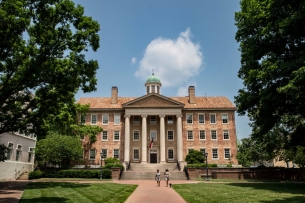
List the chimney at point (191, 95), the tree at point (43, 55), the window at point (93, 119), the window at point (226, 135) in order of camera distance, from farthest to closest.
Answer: the chimney at point (191, 95) < the window at point (93, 119) < the window at point (226, 135) < the tree at point (43, 55)

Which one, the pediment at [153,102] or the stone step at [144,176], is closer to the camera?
the stone step at [144,176]

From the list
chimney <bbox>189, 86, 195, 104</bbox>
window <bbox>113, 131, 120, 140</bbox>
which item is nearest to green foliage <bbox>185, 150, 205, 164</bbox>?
chimney <bbox>189, 86, 195, 104</bbox>

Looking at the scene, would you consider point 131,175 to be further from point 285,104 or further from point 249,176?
point 285,104

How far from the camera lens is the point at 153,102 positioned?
45.9 meters

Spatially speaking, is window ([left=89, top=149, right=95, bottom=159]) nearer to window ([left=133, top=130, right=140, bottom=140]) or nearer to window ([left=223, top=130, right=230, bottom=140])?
window ([left=133, top=130, right=140, bottom=140])

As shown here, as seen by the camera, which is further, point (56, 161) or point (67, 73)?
point (56, 161)

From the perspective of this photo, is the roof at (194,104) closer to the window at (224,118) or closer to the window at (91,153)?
the window at (224,118)

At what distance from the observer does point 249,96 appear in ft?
66.7

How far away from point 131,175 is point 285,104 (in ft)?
68.5

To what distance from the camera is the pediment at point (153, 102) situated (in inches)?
1794

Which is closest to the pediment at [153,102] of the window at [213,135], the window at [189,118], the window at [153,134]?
the window at [189,118]

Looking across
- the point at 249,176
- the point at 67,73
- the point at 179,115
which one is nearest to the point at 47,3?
the point at 67,73

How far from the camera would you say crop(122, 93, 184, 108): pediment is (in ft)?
149

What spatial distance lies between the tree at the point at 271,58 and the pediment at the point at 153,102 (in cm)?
2335
